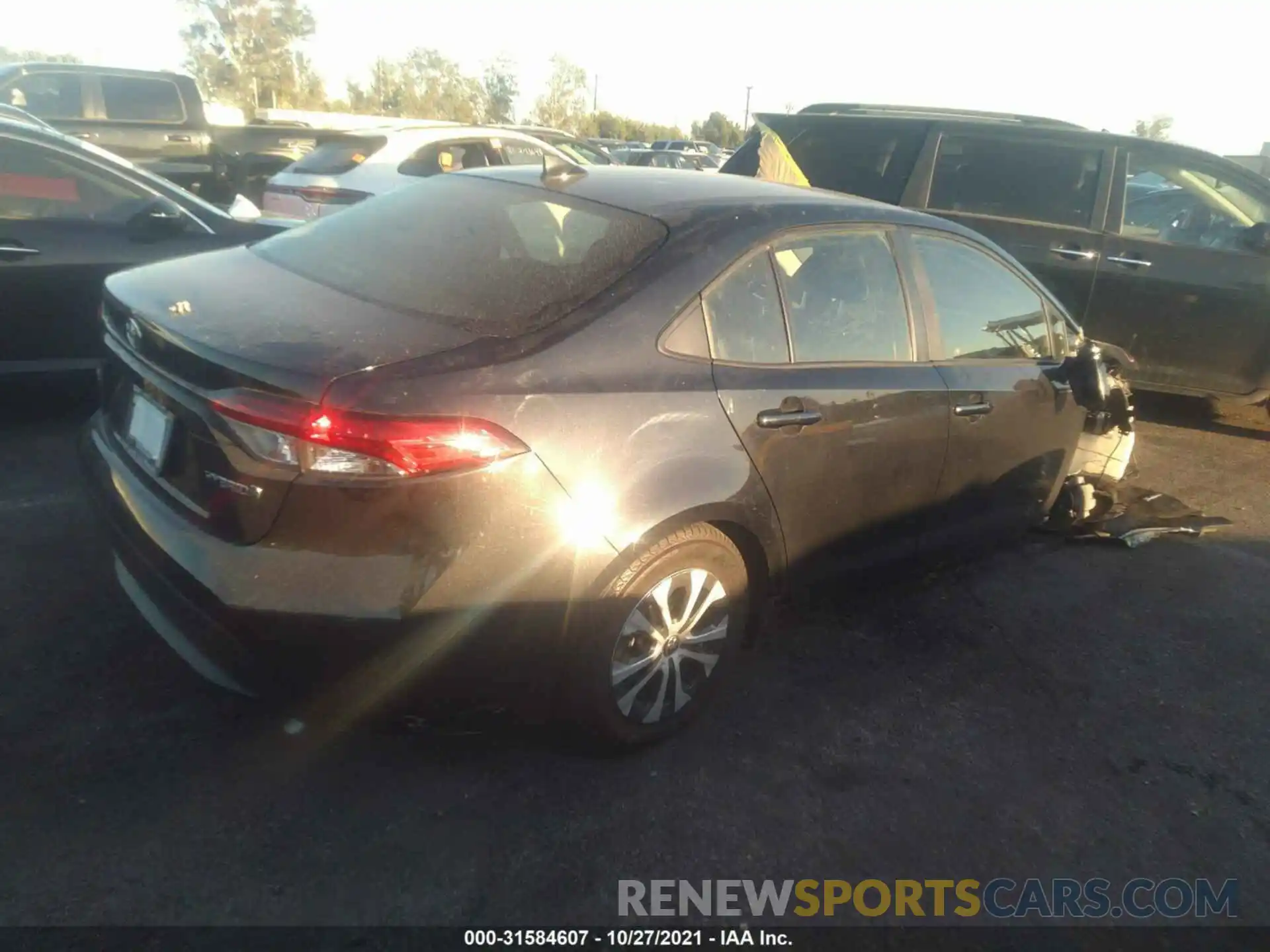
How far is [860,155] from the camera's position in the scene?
7.23 metres

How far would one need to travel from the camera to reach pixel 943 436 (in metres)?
3.60

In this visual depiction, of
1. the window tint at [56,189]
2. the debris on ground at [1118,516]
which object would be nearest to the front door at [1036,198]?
the debris on ground at [1118,516]

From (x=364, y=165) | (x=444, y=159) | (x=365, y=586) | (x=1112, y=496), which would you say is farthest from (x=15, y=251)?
(x=1112, y=496)

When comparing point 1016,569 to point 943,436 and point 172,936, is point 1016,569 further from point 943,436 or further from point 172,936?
point 172,936

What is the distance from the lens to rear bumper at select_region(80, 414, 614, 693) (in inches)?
90.0

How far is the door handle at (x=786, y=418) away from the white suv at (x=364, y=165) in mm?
5667

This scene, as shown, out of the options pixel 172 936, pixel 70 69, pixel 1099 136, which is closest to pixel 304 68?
pixel 70 69

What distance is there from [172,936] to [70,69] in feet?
38.2

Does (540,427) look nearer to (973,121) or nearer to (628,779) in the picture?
(628,779)

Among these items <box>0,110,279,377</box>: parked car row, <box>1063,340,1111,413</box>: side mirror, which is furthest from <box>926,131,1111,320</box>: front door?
<box>0,110,279,377</box>: parked car row

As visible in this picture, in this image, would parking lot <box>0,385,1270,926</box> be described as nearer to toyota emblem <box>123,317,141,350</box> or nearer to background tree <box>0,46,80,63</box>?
toyota emblem <box>123,317,141,350</box>

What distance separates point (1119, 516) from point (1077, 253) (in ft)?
7.31

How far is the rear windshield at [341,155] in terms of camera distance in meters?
8.52

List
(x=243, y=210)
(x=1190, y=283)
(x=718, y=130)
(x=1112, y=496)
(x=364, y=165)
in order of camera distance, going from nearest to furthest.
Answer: (x=1112, y=496) < (x=1190, y=283) < (x=243, y=210) < (x=364, y=165) < (x=718, y=130)
